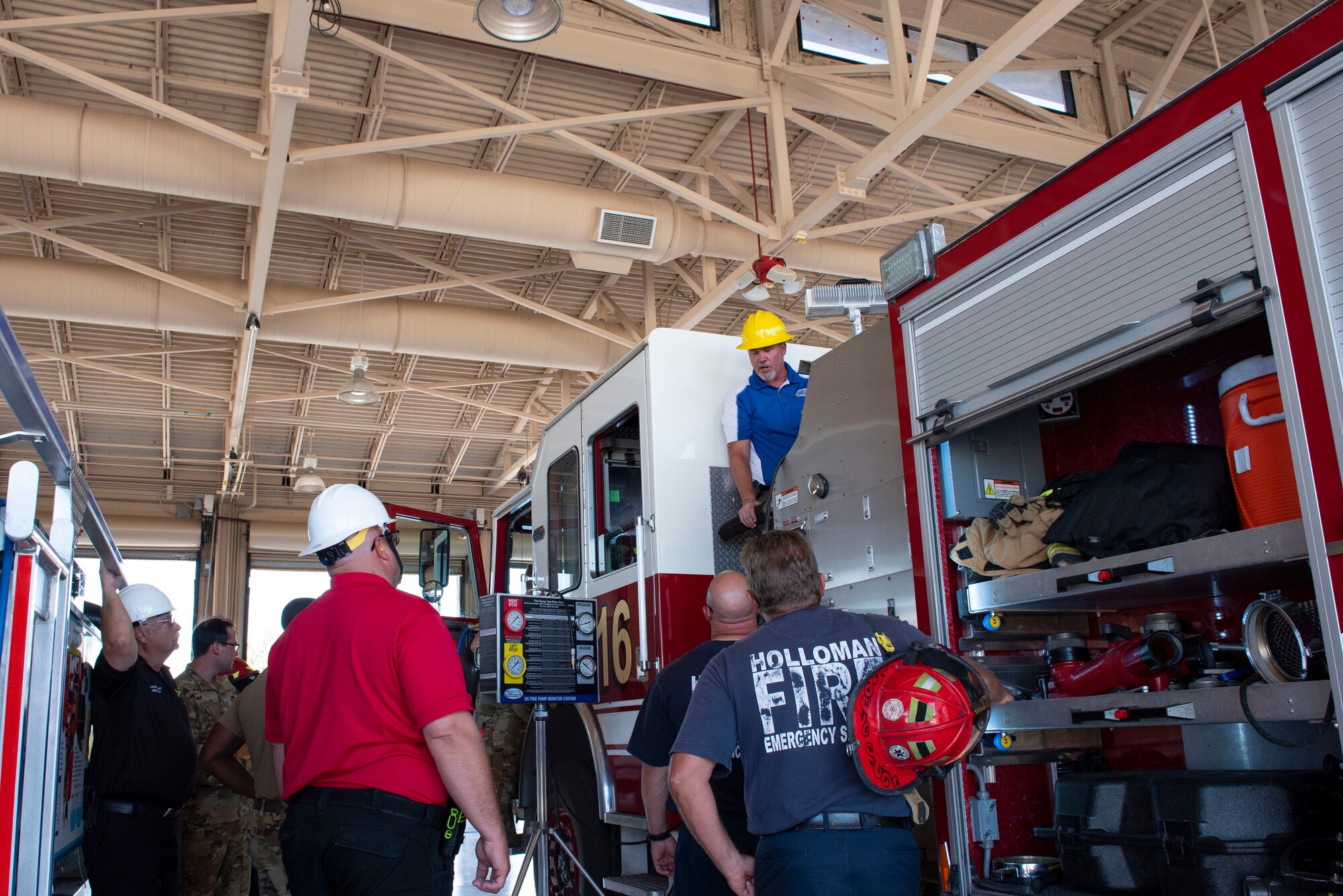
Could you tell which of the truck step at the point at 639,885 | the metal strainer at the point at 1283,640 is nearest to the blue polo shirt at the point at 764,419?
the truck step at the point at 639,885

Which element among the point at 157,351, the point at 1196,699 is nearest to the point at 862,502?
the point at 1196,699

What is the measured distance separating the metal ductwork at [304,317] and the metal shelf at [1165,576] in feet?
31.4

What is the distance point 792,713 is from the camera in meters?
2.73

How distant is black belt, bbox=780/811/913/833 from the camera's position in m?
2.62

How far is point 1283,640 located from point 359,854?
2.40 meters

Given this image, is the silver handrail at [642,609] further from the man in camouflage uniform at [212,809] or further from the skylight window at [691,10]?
the skylight window at [691,10]

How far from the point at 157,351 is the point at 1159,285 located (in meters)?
12.7

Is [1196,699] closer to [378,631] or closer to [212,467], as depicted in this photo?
[378,631]

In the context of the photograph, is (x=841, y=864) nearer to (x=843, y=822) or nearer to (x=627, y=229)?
(x=843, y=822)

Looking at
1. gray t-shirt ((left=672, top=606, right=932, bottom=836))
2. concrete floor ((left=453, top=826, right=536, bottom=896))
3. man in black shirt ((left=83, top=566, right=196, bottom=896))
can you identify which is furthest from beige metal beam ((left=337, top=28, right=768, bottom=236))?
gray t-shirt ((left=672, top=606, right=932, bottom=836))

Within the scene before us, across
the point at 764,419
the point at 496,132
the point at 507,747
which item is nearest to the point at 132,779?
the point at 507,747

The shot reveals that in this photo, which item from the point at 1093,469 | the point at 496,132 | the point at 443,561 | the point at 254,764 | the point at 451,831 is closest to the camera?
the point at 451,831

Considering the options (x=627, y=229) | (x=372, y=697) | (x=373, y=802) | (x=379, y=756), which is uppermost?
(x=627, y=229)

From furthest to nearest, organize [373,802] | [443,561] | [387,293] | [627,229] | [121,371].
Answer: [121,371] → [387,293] → [627,229] → [443,561] → [373,802]
